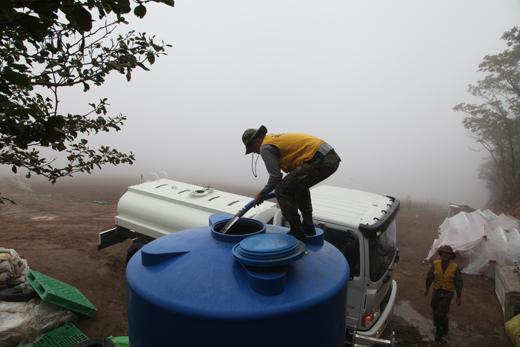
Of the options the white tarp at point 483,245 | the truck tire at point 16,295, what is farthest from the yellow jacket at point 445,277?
the truck tire at point 16,295

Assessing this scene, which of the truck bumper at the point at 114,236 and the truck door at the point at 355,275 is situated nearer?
the truck door at the point at 355,275

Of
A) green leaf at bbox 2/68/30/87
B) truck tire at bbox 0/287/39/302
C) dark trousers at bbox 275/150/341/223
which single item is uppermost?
green leaf at bbox 2/68/30/87

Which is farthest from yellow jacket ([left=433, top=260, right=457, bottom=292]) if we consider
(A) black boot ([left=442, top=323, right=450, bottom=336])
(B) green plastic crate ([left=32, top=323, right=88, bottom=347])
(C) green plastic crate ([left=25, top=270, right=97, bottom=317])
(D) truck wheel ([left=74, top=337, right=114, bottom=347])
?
(C) green plastic crate ([left=25, top=270, right=97, bottom=317])

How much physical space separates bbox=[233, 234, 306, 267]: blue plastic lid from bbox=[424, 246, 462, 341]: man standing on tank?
4464 millimetres

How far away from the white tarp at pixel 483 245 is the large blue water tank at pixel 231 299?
8.17 m

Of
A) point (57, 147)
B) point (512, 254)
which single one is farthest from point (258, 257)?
point (512, 254)

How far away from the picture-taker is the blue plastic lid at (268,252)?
1.91 meters

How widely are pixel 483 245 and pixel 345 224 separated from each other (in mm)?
7188

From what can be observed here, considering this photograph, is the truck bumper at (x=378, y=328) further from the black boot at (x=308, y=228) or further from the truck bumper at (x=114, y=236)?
the truck bumper at (x=114, y=236)

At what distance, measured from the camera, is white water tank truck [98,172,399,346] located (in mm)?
3779

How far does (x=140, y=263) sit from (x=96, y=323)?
369cm

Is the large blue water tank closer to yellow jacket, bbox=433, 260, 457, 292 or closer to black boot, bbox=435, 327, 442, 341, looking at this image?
yellow jacket, bbox=433, 260, 457, 292

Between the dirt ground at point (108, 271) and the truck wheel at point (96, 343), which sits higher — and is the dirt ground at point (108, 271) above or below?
below

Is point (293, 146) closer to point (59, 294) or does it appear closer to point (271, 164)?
point (271, 164)
